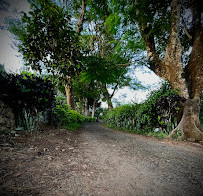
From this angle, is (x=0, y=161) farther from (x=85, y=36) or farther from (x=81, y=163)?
(x=85, y=36)

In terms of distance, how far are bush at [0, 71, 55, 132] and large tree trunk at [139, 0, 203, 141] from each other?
4.76 m

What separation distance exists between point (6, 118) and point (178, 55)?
658cm

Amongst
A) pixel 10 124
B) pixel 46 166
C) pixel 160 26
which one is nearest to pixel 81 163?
pixel 46 166

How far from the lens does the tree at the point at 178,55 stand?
12.3ft

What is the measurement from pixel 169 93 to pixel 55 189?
4686 millimetres

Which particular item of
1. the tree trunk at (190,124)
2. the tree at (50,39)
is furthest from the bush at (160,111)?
the tree at (50,39)

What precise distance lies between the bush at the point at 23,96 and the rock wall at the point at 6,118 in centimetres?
10

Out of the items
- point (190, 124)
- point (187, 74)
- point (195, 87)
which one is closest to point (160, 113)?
point (190, 124)

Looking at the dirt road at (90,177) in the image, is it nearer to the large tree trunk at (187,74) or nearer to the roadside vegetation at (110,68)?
the roadside vegetation at (110,68)

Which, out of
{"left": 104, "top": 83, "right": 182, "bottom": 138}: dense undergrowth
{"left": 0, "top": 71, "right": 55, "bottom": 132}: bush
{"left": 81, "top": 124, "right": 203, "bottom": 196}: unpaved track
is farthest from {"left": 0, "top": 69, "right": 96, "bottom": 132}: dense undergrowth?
{"left": 104, "top": 83, "right": 182, "bottom": 138}: dense undergrowth

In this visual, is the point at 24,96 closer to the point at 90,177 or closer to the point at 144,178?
the point at 90,177

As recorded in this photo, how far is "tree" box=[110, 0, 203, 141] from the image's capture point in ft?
12.3

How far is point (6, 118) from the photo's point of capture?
2436 mm

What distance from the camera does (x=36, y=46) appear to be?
218cm
